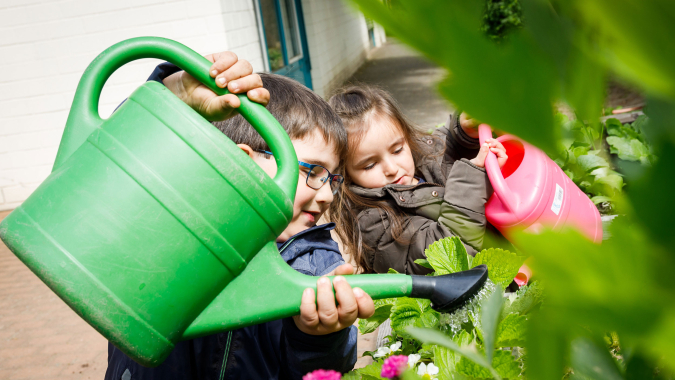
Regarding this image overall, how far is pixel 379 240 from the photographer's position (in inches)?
88.2

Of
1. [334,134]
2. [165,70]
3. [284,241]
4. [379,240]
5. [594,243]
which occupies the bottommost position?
[379,240]

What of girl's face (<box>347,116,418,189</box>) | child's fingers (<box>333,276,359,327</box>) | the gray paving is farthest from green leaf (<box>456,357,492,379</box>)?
girl's face (<box>347,116,418,189</box>)

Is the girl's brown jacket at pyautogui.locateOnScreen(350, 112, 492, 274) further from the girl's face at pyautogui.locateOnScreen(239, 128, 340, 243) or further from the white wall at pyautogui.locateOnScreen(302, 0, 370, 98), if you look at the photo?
the white wall at pyautogui.locateOnScreen(302, 0, 370, 98)

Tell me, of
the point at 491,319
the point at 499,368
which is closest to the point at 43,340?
the point at 499,368

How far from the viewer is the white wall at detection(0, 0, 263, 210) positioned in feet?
17.1

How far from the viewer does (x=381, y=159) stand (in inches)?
90.0

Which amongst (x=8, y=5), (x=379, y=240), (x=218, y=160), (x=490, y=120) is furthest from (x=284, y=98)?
(x=8, y=5)

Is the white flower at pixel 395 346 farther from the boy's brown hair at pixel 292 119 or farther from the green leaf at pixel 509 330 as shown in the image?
the boy's brown hair at pixel 292 119

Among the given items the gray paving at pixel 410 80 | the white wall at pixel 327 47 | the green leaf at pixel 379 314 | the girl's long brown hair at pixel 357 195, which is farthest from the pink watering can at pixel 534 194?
the white wall at pixel 327 47

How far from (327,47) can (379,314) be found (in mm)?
9627

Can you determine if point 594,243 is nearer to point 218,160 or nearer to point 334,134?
point 218,160

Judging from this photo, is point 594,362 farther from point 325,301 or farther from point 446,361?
point 446,361

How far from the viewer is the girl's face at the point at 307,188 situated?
154cm

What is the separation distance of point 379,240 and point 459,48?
209 cm
